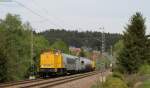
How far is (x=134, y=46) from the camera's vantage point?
54.9m

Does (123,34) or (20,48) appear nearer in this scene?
(123,34)

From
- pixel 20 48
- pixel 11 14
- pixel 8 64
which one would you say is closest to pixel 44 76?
pixel 8 64

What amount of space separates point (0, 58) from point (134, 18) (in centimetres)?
1567

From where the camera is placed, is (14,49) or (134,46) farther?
(14,49)

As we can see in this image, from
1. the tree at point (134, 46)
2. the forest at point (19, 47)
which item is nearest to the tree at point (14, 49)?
the forest at point (19, 47)

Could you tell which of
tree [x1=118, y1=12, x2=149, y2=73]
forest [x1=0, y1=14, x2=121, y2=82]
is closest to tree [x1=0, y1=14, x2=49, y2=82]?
forest [x1=0, y1=14, x2=121, y2=82]

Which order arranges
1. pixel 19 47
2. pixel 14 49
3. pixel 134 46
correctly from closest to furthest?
1. pixel 134 46
2. pixel 14 49
3. pixel 19 47

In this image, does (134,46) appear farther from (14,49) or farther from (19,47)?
(19,47)

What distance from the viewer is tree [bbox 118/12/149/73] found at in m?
54.1

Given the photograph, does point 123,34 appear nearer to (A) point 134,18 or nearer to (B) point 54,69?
(A) point 134,18

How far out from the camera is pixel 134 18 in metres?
55.9

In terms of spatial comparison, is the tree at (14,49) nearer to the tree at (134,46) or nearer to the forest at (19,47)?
the forest at (19,47)

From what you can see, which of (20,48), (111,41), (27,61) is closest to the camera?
(27,61)

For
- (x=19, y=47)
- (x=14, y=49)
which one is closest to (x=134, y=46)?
(x=14, y=49)
